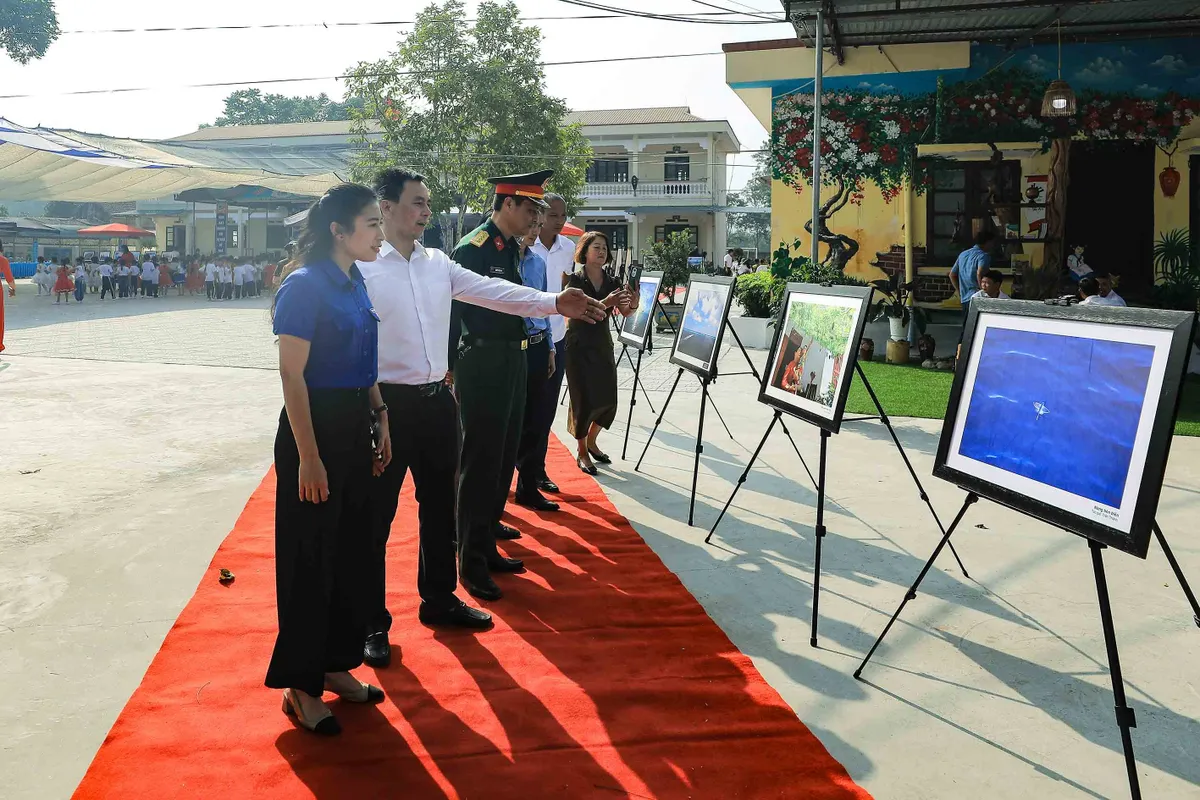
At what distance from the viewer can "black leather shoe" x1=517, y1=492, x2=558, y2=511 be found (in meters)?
5.87

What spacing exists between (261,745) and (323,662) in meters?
0.31

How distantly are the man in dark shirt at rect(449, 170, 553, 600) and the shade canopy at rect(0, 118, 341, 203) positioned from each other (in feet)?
74.7

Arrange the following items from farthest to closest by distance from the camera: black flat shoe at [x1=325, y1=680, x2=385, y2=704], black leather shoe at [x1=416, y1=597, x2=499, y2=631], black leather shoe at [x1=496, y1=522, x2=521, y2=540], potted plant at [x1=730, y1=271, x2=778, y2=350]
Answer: potted plant at [x1=730, y1=271, x2=778, y2=350]
black leather shoe at [x1=496, y1=522, x2=521, y2=540]
black leather shoe at [x1=416, y1=597, x2=499, y2=631]
black flat shoe at [x1=325, y1=680, x2=385, y2=704]

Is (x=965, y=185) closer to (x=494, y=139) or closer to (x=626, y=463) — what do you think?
(x=626, y=463)

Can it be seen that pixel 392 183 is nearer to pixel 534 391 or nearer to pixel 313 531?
pixel 313 531

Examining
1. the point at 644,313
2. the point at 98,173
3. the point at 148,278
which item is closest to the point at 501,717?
the point at 644,313

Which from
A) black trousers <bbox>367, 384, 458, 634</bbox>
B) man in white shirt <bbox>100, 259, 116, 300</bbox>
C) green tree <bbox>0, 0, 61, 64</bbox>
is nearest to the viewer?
black trousers <bbox>367, 384, 458, 634</bbox>

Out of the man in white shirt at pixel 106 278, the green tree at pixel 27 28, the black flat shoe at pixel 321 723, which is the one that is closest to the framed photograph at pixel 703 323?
the black flat shoe at pixel 321 723

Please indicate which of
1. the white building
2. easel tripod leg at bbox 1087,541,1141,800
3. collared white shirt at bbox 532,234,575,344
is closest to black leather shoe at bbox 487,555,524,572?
collared white shirt at bbox 532,234,575,344

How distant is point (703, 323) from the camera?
5.99 metres

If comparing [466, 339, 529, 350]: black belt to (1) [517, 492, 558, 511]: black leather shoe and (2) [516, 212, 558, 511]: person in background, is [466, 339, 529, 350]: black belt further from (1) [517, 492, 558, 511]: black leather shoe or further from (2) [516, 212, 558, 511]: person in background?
(1) [517, 492, 558, 511]: black leather shoe

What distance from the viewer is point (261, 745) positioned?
299cm

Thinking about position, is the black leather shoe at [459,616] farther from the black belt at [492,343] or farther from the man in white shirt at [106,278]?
the man in white shirt at [106,278]

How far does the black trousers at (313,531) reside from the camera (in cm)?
302
